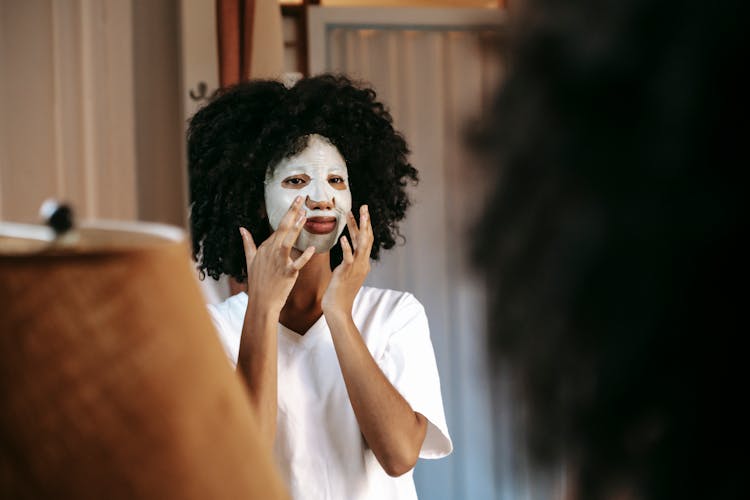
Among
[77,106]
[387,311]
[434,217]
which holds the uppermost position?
[77,106]

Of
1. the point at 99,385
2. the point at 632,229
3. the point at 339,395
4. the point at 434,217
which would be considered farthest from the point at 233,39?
the point at 632,229

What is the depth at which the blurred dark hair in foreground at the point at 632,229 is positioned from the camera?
283 millimetres

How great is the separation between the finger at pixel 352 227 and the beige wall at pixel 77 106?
1.08 metres

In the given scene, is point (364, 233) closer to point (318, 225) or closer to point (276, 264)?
point (318, 225)

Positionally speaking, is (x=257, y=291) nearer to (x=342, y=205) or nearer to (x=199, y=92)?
(x=342, y=205)

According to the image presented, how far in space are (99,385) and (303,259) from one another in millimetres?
1190

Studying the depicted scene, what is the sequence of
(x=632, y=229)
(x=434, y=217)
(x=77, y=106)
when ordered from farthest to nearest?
(x=434, y=217)
(x=77, y=106)
(x=632, y=229)

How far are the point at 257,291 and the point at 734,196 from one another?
139cm

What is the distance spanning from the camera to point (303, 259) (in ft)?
5.48

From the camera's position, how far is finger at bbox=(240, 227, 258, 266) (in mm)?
1708

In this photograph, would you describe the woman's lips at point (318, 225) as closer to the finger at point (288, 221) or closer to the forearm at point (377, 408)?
the finger at point (288, 221)

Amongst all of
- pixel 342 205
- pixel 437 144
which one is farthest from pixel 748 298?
pixel 437 144

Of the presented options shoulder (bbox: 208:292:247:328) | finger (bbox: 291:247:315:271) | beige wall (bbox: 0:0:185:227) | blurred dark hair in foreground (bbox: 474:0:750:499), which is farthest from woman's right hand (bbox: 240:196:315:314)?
blurred dark hair in foreground (bbox: 474:0:750:499)

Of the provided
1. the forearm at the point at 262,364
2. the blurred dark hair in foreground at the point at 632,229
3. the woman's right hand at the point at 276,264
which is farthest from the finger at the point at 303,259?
the blurred dark hair in foreground at the point at 632,229
